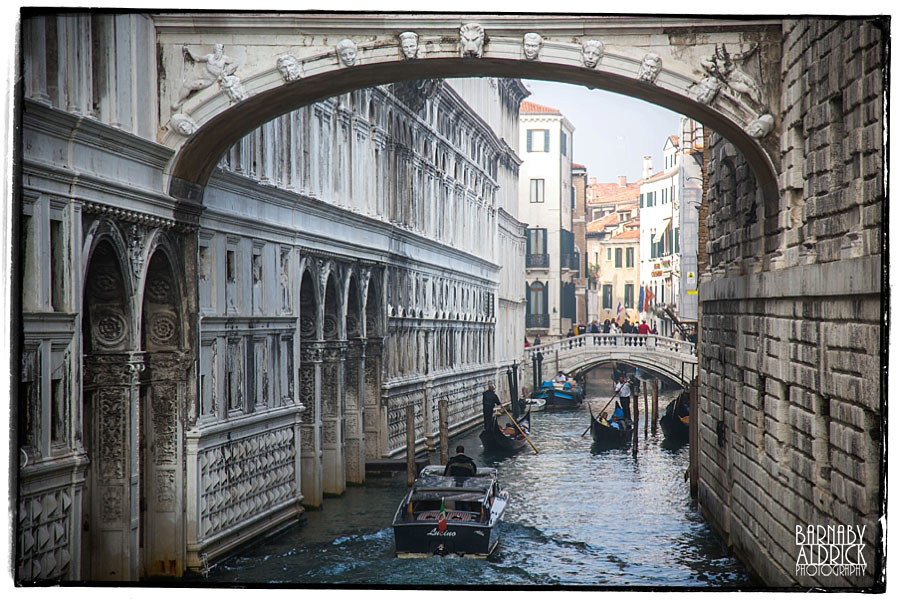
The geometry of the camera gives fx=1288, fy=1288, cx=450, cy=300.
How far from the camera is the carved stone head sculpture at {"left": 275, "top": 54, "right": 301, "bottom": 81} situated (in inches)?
359

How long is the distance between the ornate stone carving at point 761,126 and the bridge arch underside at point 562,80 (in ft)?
0.05

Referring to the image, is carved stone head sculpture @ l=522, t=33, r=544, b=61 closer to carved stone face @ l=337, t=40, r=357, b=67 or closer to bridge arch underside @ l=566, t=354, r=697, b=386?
carved stone face @ l=337, t=40, r=357, b=67

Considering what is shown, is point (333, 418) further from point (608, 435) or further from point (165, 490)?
point (608, 435)

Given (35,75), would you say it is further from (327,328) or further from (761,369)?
(327,328)

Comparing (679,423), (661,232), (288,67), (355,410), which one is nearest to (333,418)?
(355,410)

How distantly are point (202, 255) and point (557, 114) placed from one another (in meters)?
34.8

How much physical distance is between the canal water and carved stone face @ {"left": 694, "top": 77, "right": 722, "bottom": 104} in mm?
3369

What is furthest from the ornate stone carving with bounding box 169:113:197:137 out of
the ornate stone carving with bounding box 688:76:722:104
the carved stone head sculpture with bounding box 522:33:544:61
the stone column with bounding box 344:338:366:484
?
the stone column with bounding box 344:338:366:484

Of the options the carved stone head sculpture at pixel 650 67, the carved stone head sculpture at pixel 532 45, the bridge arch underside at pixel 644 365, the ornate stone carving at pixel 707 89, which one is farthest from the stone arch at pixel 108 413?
the bridge arch underside at pixel 644 365

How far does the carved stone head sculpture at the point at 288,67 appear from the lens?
29.9ft

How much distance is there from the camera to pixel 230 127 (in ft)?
32.1

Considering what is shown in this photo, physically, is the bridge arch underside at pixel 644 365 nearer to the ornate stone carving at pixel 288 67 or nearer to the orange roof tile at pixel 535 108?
the orange roof tile at pixel 535 108

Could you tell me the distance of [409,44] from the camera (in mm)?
9047

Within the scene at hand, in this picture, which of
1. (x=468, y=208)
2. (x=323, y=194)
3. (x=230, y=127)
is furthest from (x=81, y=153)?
(x=468, y=208)
